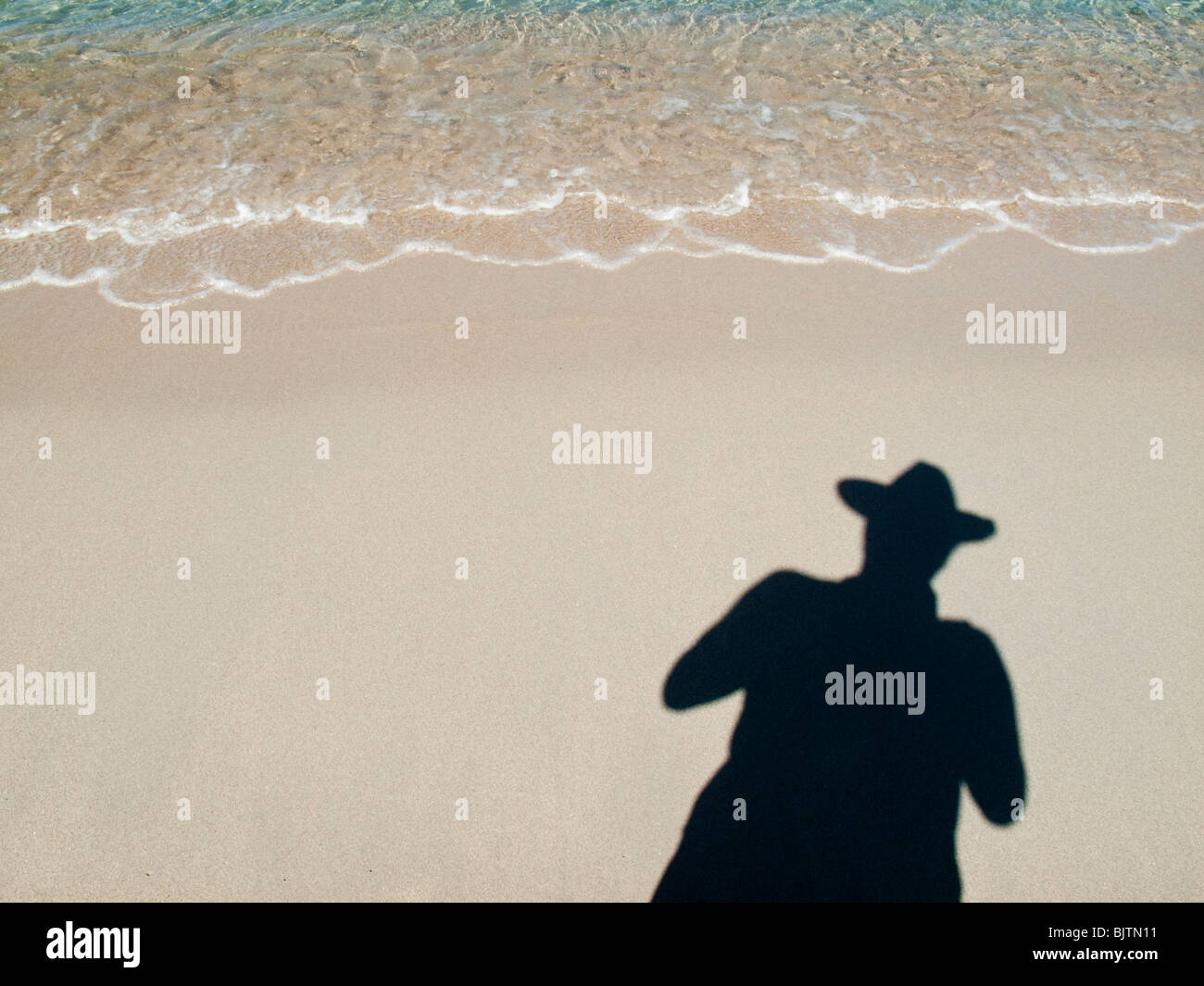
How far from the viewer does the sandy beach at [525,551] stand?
2920 millimetres

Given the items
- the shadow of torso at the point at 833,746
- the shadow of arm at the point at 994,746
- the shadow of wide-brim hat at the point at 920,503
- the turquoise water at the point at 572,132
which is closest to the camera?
the shadow of torso at the point at 833,746

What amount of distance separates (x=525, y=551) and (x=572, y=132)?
495cm

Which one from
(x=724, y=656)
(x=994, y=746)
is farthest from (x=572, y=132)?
(x=994, y=746)

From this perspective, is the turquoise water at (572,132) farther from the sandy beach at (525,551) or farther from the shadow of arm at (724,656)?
the shadow of arm at (724,656)

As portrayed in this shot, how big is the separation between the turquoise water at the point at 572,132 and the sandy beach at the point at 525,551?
1.95 feet

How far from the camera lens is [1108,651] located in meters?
3.42

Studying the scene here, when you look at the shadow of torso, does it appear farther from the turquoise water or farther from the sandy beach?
the turquoise water

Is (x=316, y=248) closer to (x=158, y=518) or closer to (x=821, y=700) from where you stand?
(x=158, y=518)

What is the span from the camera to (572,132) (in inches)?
279

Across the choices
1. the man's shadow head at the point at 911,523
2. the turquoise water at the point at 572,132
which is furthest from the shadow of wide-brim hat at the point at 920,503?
the turquoise water at the point at 572,132

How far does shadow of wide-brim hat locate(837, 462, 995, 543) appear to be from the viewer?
12.5 feet

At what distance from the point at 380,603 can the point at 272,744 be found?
2.46 feet

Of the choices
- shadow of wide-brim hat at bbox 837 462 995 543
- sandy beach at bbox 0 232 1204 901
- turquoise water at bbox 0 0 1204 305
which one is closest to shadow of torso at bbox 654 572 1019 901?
sandy beach at bbox 0 232 1204 901
